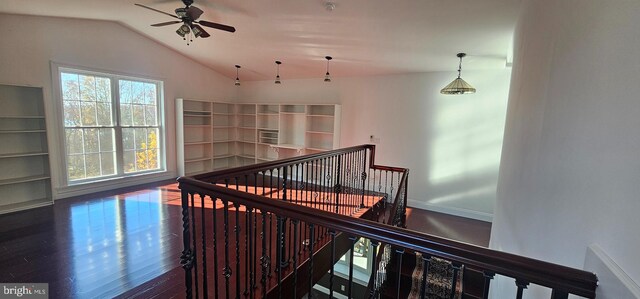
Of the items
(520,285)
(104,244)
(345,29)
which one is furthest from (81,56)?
(520,285)

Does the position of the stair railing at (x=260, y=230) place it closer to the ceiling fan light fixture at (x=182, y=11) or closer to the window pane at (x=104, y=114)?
the ceiling fan light fixture at (x=182, y=11)

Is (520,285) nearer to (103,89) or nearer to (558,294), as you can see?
(558,294)

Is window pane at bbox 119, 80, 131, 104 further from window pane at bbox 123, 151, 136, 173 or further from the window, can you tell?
window pane at bbox 123, 151, 136, 173

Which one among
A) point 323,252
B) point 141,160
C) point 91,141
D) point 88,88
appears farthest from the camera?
point 141,160

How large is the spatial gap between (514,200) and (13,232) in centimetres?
546

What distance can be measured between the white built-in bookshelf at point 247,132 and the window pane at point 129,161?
0.95 m

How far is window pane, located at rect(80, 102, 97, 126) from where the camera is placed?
4871 millimetres

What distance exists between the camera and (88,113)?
16.2 feet

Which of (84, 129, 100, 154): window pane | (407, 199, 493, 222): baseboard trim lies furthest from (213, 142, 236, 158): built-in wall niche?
(407, 199, 493, 222): baseboard trim

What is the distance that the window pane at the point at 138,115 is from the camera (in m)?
5.62

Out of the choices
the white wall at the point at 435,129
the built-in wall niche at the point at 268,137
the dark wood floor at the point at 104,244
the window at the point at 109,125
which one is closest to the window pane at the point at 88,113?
the window at the point at 109,125

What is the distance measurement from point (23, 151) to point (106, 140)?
1167mm

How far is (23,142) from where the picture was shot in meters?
4.17

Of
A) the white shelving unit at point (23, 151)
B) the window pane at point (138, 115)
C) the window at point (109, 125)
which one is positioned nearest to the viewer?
the white shelving unit at point (23, 151)
